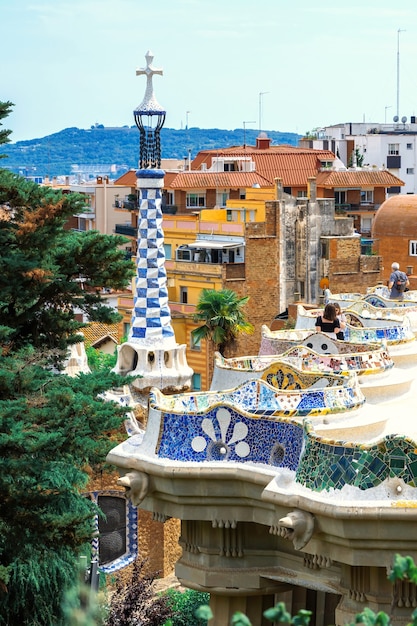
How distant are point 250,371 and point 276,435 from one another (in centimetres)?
270

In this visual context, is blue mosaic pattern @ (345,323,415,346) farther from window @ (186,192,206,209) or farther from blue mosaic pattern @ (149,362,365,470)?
window @ (186,192,206,209)

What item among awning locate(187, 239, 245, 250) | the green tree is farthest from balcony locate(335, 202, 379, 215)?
the green tree

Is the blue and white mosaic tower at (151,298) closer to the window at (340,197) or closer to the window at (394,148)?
the window at (340,197)

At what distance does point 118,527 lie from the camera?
28.7m

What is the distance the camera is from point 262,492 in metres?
14.8

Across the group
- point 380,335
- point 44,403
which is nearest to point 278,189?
point 380,335

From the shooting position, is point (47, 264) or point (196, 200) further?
point (196, 200)

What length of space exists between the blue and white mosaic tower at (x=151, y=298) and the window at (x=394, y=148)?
64.3m

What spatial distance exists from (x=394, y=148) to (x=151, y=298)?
214 ft

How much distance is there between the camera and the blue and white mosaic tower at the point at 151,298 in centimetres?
3738

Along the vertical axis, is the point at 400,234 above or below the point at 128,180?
below

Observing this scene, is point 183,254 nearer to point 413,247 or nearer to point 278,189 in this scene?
point 278,189

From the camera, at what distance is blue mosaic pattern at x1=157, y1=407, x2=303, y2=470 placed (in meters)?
15.4

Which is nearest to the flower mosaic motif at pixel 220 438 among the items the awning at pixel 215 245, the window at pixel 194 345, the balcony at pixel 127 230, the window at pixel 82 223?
the window at pixel 194 345
